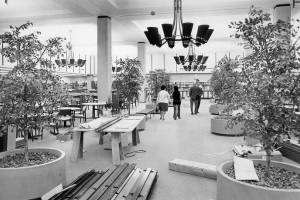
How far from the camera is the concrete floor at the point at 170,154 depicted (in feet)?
11.3

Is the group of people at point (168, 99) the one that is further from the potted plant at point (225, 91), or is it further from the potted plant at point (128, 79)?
the potted plant at point (128, 79)

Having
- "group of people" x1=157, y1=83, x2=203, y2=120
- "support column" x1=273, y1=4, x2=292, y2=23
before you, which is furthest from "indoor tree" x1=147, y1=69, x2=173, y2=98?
"support column" x1=273, y1=4, x2=292, y2=23

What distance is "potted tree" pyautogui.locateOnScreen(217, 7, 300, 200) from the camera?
240 centimetres

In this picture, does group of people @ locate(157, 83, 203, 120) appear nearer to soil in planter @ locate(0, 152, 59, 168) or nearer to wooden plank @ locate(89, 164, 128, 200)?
wooden plank @ locate(89, 164, 128, 200)

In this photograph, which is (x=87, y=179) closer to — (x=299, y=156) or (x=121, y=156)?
(x=121, y=156)

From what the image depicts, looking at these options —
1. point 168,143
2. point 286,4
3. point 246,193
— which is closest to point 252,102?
point 246,193

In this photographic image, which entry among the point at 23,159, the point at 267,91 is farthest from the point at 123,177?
the point at 267,91

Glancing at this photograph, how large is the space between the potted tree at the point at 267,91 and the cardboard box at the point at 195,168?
1174 millimetres

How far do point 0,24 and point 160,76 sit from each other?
8.38 m

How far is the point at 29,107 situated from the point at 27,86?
0.92ft

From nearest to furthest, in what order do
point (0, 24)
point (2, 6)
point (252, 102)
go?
point (252, 102)
point (2, 6)
point (0, 24)

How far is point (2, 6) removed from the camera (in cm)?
1020

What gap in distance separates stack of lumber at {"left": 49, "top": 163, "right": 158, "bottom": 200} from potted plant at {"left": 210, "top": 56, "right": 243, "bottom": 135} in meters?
1.30

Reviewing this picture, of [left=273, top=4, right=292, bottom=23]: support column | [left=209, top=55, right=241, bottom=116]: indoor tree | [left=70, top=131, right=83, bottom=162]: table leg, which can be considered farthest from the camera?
[left=273, top=4, right=292, bottom=23]: support column
